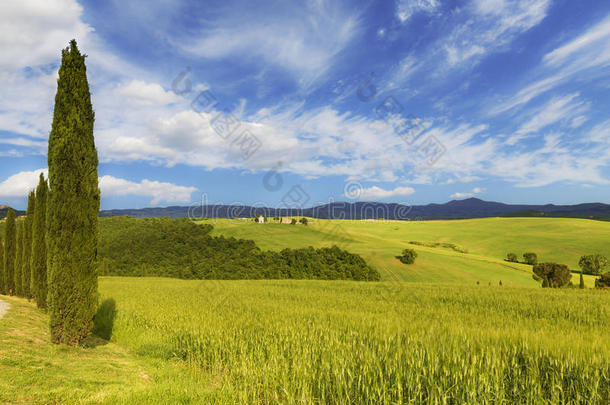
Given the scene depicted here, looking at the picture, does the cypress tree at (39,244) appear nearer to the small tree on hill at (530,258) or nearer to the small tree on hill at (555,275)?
the small tree on hill at (555,275)

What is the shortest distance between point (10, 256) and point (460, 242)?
84.0 meters

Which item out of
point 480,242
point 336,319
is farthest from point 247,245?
point 480,242

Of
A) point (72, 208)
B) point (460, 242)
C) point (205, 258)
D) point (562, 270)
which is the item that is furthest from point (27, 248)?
point (460, 242)

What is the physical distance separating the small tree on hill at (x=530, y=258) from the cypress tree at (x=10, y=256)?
79.7 m

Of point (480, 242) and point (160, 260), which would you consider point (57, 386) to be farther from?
point (480, 242)

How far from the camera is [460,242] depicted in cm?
7525

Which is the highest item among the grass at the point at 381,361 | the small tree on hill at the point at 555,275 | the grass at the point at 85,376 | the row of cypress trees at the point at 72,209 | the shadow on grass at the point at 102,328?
the row of cypress trees at the point at 72,209

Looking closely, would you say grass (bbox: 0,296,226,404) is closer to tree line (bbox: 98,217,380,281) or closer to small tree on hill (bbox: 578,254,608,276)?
tree line (bbox: 98,217,380,281)

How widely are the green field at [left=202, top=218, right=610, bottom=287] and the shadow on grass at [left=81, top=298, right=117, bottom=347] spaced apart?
38.3 m

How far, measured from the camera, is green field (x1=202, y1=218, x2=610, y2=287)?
45875 millimetres

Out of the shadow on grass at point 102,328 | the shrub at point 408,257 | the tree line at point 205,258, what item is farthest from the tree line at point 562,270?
the shadow on grass at point 102,328

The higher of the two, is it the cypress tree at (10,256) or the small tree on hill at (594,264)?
the cypress tree at (10,256)

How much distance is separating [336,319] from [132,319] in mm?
9049

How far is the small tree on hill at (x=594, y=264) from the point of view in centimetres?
5238
